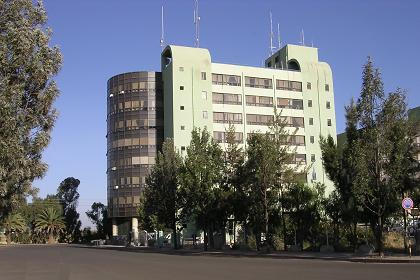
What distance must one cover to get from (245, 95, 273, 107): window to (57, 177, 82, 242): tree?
207 ft

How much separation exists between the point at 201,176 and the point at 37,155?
104 ft

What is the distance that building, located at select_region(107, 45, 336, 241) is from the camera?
8694 centimetres

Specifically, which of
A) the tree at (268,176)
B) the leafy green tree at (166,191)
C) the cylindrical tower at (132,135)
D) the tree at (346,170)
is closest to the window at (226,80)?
the cylindrical tower at (132,135)

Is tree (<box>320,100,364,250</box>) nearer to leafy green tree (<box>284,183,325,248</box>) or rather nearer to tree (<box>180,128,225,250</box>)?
leafy green tree (<box>284,183,325,248</box>)

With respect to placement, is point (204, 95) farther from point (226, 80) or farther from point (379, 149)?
point (379, 149)

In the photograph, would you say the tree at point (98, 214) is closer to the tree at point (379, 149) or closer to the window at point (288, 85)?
the window at point (288, 85)

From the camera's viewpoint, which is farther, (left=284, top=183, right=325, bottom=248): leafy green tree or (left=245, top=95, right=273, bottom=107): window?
(left=245, top=95, right=273, bottom=107): window

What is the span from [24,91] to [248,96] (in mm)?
76763

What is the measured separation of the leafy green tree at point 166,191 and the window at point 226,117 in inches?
1177

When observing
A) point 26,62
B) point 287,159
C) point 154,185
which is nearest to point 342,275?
point 26,62

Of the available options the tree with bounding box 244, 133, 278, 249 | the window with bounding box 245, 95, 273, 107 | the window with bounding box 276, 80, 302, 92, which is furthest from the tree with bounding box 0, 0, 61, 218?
the window with bounding box 276, 80, 302, 92

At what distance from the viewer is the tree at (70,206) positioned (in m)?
129

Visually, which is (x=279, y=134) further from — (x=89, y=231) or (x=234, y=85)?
(x=89, y=231)

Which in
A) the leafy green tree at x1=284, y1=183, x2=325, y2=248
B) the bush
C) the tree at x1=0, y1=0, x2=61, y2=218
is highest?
the tree at x1=0, y1=0, x2=61, y2=218
